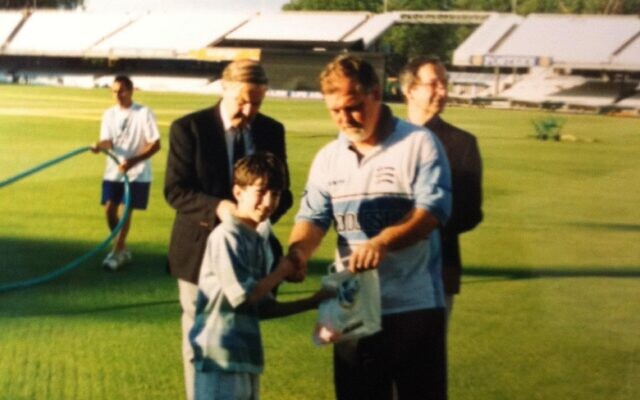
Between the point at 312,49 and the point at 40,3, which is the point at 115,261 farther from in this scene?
the point at 40,3

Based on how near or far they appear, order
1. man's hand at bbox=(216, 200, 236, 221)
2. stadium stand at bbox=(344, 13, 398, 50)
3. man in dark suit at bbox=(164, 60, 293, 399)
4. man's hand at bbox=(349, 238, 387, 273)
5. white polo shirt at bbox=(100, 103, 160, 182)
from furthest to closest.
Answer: stadium stand at bbox=(344, 13, 398, 50) < white polo shirt at bbox=(100, 103, 160, 182) < man in dark suit at bbox=(164, 60, 293, 399) < man's hand at bbox=(216, 200, 236, 221) < man's hand at bbox=(349, 238, 387, 273)

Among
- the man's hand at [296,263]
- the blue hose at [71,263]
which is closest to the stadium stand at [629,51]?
the blue hose at [71,263]

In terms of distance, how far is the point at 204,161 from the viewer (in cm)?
377

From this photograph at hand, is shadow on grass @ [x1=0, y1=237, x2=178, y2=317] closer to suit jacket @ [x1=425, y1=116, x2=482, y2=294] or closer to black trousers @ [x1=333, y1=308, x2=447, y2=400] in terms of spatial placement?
suit jacket @ [x1=425, y1=116, x2=482, y2=294]

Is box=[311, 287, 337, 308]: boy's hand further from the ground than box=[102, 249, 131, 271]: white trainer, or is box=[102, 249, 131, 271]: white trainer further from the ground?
box=[311, 287, 337, 308]: boy's hand

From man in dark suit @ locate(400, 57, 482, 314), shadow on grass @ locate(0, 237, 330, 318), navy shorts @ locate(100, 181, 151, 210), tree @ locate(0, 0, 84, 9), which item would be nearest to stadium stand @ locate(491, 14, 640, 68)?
navy shorts @ locate(100, 181, 151, 210)

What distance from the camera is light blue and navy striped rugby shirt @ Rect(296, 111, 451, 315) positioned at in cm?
300

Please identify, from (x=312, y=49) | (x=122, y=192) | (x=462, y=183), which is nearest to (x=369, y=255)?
(x=462, y=183)

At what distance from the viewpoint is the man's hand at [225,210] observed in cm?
321

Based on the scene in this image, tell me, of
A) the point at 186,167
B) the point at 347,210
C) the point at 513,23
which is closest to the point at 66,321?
the point at 186,167

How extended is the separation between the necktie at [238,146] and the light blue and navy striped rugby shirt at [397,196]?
2.30 feet

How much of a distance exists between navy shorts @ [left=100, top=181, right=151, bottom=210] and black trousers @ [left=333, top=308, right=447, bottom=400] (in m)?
5.30

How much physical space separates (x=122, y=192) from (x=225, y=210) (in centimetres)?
509

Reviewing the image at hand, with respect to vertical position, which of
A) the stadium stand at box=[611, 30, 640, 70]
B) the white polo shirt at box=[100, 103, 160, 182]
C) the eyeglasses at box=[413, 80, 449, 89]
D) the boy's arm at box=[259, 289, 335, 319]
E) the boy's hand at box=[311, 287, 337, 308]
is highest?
the eyeglasses at box=[413, 80, 449, 89]
